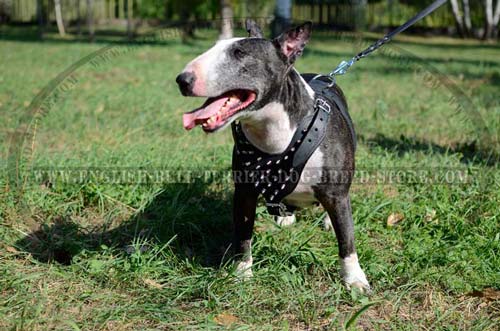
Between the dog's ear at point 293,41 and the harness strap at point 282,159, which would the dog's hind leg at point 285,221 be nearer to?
the harness strap at point 282,159

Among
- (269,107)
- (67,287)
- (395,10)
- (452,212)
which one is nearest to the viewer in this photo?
(269,107)

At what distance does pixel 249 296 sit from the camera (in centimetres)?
277

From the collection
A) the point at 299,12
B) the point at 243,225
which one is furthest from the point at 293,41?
the point at 299,12

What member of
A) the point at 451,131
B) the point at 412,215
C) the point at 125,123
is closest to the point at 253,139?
the point at 412,215

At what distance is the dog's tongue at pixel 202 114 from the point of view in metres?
2.45

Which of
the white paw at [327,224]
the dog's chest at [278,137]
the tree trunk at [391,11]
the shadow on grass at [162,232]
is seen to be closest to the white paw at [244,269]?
the shadow on grass at [162,232]

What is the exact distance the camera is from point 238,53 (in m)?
2.51

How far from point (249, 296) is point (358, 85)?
669cm

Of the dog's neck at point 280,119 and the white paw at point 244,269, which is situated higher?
the dog's neck at point 280,119

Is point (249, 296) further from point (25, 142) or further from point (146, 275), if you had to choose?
point (25, 142)

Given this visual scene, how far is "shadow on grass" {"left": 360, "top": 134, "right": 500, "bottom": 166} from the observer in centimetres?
475

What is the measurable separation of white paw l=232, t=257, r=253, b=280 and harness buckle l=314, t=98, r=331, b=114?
0.85m

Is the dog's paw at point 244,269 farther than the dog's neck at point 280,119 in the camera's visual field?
Yes

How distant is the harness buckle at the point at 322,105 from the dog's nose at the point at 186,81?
0.75 m
